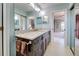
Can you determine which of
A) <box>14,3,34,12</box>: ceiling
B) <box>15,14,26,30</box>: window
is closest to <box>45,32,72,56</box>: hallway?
<box>15,14,26,30</box>: window

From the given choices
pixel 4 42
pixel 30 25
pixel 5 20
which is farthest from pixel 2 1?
pixel 30 25

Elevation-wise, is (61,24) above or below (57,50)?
above

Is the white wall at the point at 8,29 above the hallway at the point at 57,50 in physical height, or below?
above

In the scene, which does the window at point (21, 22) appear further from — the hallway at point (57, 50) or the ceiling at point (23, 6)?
the hallway at point (57, 50)

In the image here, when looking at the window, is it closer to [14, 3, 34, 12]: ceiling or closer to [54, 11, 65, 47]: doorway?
[14, 3, 34, 12]: ceiling

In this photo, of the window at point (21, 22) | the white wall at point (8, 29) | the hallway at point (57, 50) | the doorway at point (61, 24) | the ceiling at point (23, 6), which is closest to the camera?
the white wall at point (8, 29)

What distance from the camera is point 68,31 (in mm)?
4547

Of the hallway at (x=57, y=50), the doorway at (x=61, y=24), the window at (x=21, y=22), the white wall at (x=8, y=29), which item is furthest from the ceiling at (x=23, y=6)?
the doorway at (x=61, y=24)

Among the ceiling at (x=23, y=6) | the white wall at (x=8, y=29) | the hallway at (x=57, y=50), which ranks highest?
the ceiling at (x=23, y=6)

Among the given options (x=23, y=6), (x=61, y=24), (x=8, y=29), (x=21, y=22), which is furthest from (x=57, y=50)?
(x=8, y=29)

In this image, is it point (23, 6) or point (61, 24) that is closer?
point (23, 6)

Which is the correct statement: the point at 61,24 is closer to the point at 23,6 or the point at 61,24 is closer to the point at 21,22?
the point at 21,22

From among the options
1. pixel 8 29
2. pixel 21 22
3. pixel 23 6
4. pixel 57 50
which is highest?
pixel 23 6

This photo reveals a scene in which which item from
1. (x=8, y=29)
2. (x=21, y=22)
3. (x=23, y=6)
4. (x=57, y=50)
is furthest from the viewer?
(x=57, y=50)
